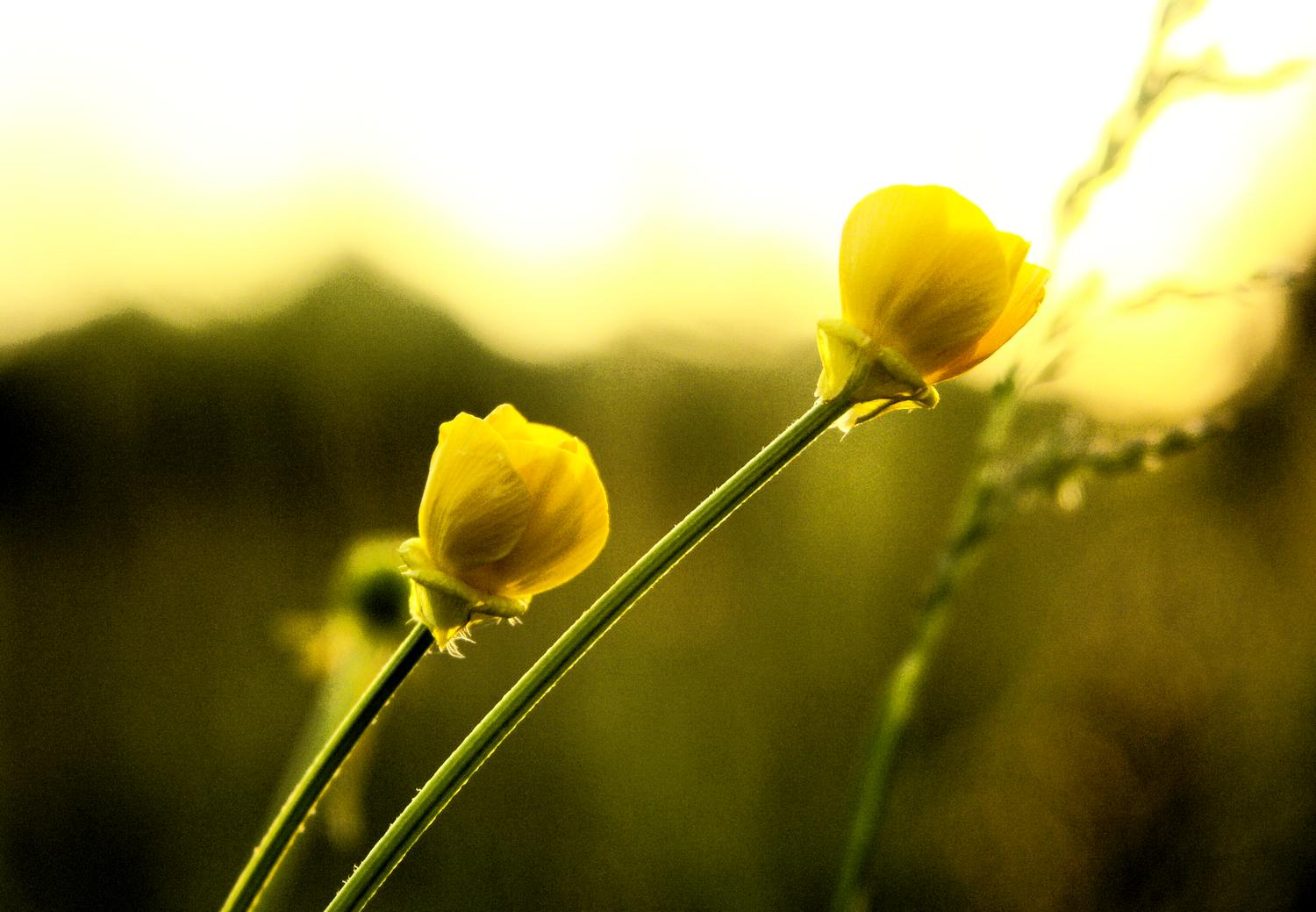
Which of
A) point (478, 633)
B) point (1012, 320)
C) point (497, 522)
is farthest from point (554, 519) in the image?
point (478, 633)

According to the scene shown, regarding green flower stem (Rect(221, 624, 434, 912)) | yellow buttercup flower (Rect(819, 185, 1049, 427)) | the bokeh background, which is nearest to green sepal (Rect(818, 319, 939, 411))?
yellow buttercup flower (Rect(819, 185, 1049, 427))

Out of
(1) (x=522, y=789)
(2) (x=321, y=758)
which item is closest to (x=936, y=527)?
(1) (x=522, y=789)

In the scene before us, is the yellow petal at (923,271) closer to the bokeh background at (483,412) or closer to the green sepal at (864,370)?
the green sepal at (864,370)

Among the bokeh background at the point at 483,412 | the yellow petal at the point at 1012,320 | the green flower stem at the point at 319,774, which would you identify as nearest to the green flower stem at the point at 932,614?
the yellow petal at the point at 1012,320

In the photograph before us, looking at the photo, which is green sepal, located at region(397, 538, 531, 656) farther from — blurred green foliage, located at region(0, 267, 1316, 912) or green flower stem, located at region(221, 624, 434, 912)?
blurred green foliage, located at region(0, 267, 1316, 912)

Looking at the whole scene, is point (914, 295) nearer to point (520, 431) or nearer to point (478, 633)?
point (520, 431)

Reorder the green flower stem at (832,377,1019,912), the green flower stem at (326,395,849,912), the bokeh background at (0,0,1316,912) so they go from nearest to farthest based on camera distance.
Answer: the green flower stem at (326,395,849,912) → the green flower stem at (832,377,1019,912) → the bokeh background at (0,0,1316,912)

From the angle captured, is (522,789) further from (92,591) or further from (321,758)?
(321,758)
